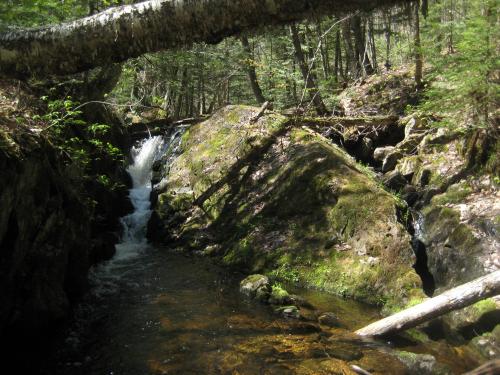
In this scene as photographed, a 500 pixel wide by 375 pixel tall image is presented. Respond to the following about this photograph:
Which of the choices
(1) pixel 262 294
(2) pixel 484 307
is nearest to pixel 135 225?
(1) pixel 262 294

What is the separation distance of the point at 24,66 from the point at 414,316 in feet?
20.5

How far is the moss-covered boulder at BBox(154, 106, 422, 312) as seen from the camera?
9.28 m

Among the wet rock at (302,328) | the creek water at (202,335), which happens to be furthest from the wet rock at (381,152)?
the wet rock at (302,328)

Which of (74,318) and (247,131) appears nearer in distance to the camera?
(74,318)

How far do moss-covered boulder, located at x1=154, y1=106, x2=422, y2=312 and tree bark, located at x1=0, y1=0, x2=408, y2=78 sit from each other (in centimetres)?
691

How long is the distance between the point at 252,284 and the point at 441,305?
12.3 feet

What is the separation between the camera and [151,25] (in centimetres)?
290

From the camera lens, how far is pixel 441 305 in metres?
6.59

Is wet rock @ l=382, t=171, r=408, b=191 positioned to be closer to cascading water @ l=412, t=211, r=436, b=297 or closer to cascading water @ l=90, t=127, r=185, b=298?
cascading water @ l=412, t=211, r=436, b=297

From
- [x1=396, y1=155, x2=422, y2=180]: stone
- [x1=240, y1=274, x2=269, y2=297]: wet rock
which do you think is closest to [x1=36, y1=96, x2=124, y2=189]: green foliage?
[x1=240, y1=274, x2=269, y2=297]: wet rock

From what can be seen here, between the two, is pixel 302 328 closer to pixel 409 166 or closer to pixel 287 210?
pixel 287 210

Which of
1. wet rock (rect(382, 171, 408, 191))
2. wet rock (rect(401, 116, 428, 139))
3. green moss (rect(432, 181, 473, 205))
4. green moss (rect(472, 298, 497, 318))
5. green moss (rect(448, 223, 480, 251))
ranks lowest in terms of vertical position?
A: green moss (rect(472, 298, 497, 318))

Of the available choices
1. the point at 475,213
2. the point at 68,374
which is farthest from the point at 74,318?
the point at 475,213

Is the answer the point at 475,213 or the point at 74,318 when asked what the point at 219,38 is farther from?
the point at 475,213
